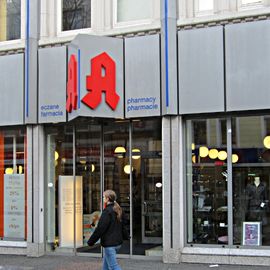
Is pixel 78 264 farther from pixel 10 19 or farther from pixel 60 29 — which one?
pixel 10 19

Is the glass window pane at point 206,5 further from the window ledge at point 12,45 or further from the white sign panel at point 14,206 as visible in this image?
the white sign panel at point 14,206

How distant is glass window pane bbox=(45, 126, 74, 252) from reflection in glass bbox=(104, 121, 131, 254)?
0.97 metres

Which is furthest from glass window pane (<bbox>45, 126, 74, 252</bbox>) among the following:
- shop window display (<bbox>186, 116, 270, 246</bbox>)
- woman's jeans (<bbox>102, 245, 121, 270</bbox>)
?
woman's jeans (<bbox>102, 245, 121, 270</bbox>)

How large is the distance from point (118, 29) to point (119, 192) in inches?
152

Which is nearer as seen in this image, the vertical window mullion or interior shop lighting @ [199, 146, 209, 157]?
the vertical window mullion

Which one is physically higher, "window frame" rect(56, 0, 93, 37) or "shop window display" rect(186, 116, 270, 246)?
"window frame" rect(56, 0, 93, 37)

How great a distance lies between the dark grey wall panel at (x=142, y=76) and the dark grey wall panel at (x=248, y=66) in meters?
1.61

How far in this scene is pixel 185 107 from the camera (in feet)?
38.4

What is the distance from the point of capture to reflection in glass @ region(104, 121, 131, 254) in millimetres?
12766

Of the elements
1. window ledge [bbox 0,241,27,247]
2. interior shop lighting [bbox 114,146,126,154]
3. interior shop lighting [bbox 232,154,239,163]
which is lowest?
window ledge [bbox 0,241,27,247]

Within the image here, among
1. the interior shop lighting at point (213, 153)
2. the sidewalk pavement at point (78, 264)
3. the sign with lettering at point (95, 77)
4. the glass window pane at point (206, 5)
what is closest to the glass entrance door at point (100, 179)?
the sidewalk pavement at point (78, 264)

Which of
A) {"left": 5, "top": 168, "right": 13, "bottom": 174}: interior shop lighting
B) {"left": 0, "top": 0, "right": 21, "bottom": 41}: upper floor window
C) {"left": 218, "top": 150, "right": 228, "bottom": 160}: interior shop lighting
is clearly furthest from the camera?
{"left": 0, "top": 0, "right": 21, "bottom": 41}: upper floor window

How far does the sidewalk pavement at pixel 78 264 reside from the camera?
1118 centimetres

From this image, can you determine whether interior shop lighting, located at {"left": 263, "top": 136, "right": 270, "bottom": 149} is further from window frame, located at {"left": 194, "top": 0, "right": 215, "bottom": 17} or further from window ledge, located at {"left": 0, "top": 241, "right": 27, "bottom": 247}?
window ledge, located at {"left": 0, "top": 241, "right": 27, "bottom": 247}
